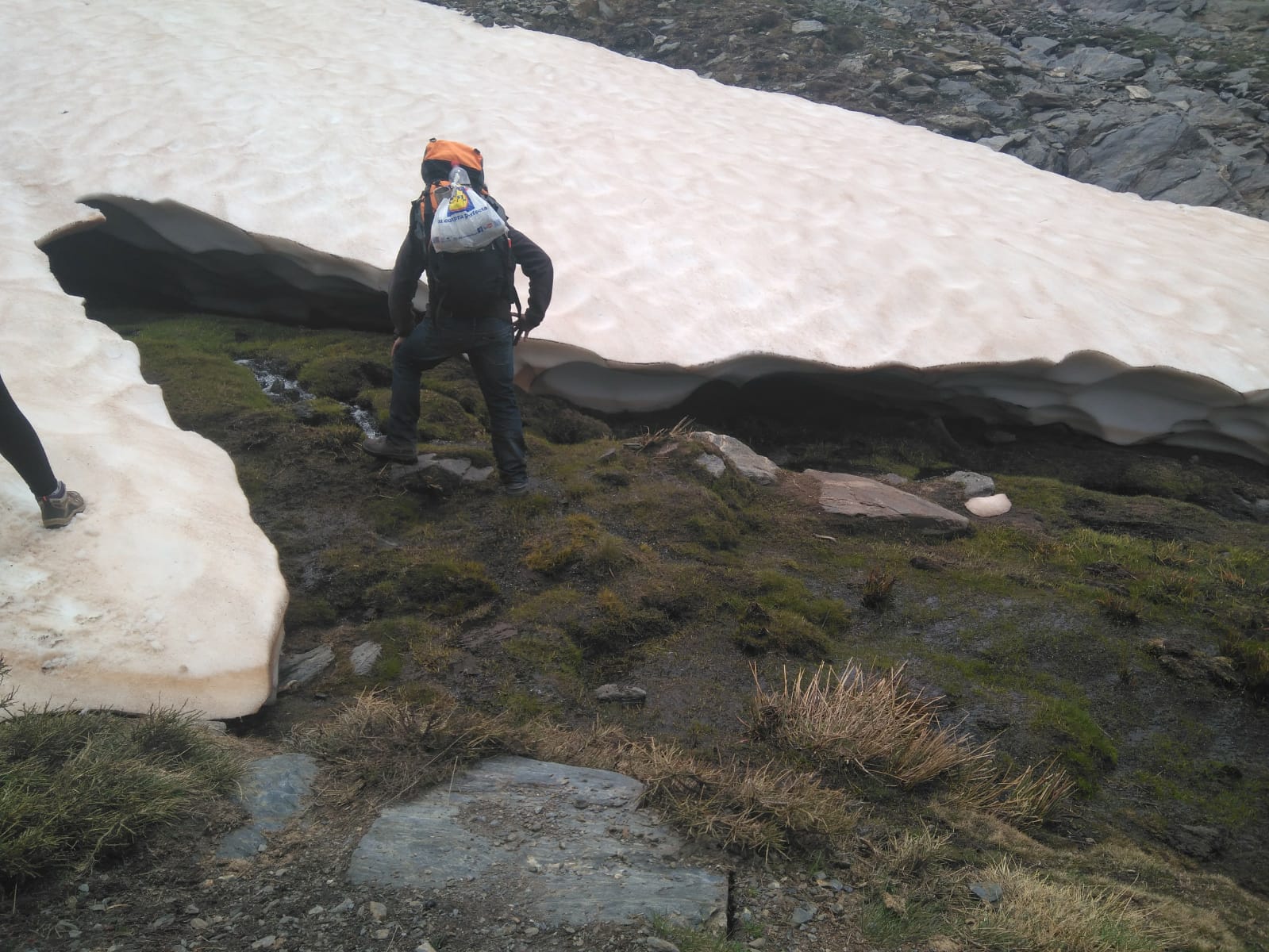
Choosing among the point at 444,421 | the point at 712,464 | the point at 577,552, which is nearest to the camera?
the point at 577,552

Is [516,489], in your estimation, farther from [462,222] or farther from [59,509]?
[59,509]

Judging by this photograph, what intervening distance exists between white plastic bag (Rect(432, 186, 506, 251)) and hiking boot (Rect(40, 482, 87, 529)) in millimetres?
2558

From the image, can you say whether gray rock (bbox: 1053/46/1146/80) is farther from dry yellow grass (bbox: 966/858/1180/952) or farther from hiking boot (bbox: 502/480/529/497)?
dry yellow grass (bbox: 966/858/1180/952)

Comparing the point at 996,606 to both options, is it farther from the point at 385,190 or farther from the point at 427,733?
the point at 385,190

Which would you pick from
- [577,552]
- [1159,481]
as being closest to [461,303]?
[577,552]

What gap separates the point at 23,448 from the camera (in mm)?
4656

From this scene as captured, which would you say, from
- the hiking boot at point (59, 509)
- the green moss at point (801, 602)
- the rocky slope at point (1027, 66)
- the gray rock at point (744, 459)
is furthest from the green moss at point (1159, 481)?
the rocky slope at point (1027, 66)

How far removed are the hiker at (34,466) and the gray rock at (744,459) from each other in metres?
4.38

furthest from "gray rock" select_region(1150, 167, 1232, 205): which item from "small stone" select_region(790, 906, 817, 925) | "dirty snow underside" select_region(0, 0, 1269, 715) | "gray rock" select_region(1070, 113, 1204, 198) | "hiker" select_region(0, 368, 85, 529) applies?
"hiker" select_region(0, 368, 85, 529)

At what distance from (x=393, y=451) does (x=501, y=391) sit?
955 mm

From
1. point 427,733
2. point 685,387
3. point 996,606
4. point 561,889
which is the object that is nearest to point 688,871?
point 561,889

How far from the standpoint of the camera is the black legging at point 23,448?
455cm

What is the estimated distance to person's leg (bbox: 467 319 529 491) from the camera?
632cm

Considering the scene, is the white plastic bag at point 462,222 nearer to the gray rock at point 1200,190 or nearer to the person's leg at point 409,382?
the person's leg at point 409,382
